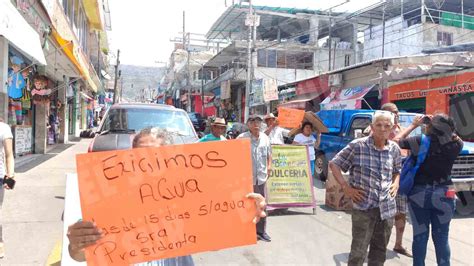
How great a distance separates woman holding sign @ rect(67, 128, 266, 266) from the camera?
5.69ft

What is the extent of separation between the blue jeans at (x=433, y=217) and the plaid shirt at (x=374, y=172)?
51 cm

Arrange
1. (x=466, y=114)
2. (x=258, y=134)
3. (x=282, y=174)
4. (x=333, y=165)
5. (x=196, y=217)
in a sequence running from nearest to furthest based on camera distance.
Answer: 1. (x=196, y=217)
2. (x=333, y=165)
3. (x=258, y=134)
4. (x=282, y=174)
5. (x=466, y=114)

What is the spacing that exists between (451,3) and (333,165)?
30.5 m

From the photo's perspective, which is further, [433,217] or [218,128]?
[218,128]

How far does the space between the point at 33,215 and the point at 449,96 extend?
42.6 ft

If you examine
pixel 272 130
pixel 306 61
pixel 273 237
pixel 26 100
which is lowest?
pixel 273 237

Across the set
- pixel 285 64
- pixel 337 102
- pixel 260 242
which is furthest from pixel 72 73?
pixel 285 64

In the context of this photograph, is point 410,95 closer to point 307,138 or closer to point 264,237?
point 307,138

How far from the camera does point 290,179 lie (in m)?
7.02

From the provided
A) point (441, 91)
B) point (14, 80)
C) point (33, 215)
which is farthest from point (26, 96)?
point (441, 91)

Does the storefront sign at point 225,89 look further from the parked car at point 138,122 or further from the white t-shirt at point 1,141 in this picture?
the white t-shirt at point 1,141

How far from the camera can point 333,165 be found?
3807 mm

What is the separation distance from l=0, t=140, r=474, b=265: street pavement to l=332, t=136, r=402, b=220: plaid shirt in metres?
1.43

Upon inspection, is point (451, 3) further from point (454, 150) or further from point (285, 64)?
point (454, 150)
